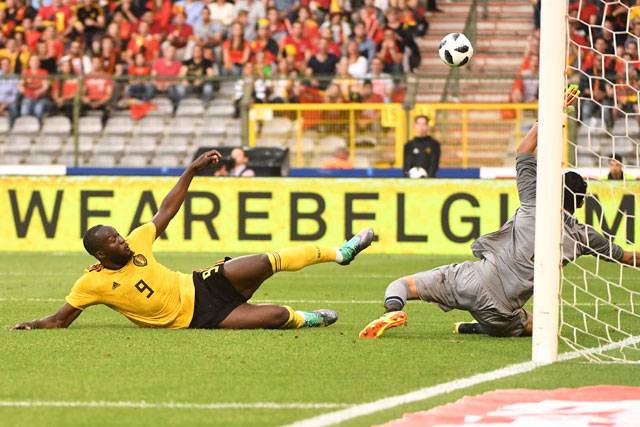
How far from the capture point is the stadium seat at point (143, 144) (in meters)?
23.4

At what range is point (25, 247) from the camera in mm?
19625

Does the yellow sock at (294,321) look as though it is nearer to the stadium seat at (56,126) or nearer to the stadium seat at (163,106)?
the stadium seat at (163,106)

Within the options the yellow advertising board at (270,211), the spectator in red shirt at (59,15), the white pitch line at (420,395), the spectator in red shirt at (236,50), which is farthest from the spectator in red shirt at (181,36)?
the white pitch line at (420,395)

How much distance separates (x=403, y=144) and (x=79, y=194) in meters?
5.29

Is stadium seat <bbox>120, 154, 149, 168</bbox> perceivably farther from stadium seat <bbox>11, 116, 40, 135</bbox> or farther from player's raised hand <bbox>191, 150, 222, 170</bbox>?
player's raised hand <bbox>191, 150, 222, 170</bbox>

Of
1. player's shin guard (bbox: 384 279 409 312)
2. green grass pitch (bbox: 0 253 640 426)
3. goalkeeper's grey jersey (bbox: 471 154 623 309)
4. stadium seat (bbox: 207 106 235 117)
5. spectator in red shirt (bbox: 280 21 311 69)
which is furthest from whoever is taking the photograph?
spectator in red shirt (bbox: 280 21 311 69)

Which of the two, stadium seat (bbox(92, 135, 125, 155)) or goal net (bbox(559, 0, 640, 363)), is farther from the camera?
stadium seat (bbox(92, 135, 125, 155))

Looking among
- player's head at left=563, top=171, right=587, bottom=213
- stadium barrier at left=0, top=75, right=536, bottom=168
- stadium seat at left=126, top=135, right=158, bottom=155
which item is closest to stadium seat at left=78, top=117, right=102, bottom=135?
stadium barrier at left=0, top=75, right=536, bottom=168

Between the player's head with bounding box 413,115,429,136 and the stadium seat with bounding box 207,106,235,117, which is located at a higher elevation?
the stadium seat with bounding box 207,106,235,117

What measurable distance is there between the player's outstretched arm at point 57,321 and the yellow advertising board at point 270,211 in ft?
28.0

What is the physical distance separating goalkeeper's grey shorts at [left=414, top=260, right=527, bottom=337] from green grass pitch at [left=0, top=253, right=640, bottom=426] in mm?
154

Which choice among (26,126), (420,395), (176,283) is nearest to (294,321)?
(176,283)

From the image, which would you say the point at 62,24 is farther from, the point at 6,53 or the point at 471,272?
the point at 471,272

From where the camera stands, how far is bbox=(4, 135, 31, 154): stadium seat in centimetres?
2362
